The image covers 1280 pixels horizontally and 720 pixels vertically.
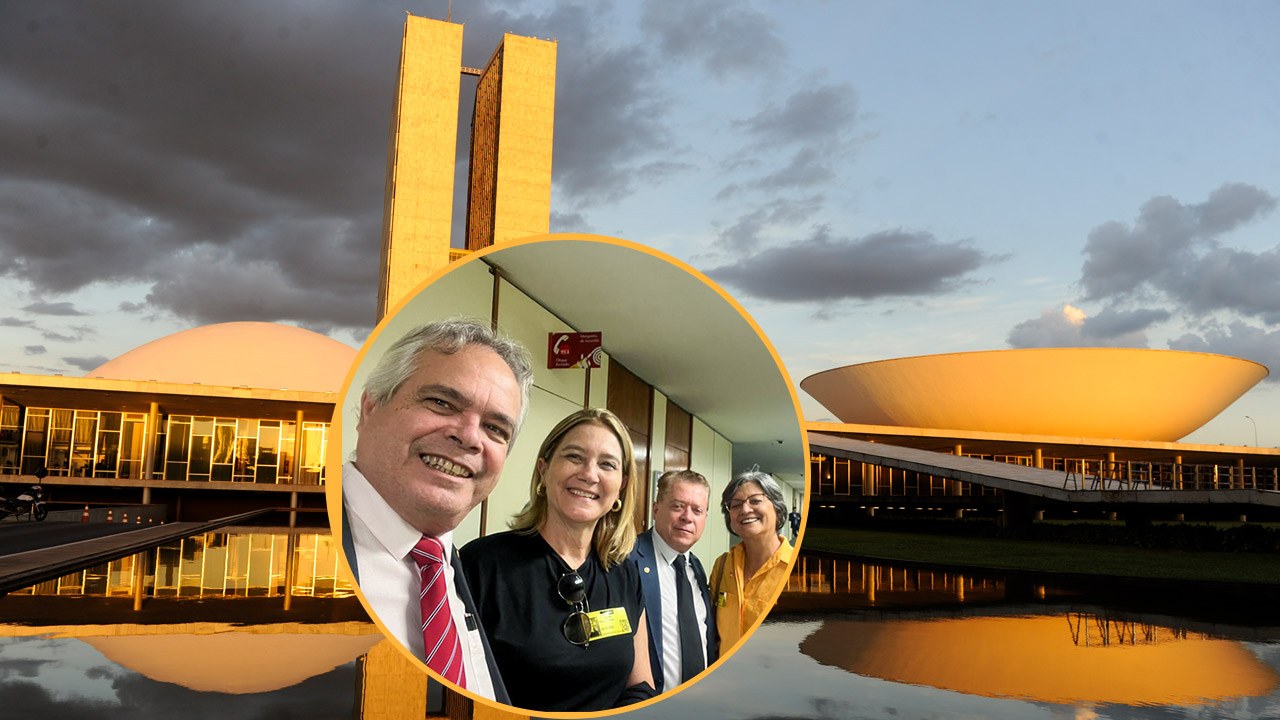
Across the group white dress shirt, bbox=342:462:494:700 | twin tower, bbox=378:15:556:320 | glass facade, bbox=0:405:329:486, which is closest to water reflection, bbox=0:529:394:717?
white dress shirt, bbox=342:462:494:700

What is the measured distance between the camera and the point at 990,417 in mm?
37344

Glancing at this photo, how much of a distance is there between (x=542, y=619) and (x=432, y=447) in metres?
0.31

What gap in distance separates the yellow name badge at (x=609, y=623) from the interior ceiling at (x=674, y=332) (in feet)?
0.99

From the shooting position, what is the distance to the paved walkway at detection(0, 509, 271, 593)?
28.9 feet

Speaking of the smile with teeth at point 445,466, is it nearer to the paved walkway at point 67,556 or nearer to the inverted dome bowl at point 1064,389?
the paved walkway at point 67,556

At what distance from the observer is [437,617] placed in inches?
52.1

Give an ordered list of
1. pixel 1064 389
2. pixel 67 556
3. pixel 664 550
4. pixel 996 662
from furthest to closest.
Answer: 1. pixel 1064 389
2. pixel 67 556
3. pixel 996 662
4. pixel 664 550

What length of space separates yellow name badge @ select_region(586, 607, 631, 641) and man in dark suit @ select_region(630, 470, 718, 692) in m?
0.06

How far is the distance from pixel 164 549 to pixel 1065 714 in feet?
44.9

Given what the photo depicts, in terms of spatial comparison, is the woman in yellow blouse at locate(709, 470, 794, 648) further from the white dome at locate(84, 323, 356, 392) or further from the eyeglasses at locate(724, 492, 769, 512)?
the white dome at locate(84, 323, 356, 392)

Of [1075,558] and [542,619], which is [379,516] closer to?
[542,619]

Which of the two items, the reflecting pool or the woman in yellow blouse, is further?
the reflecting pool

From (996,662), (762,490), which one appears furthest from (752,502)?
(996,662)

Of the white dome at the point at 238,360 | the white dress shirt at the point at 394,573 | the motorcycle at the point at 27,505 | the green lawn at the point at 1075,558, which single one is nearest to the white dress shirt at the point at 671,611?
the white dress shirt at the point at 394,573
